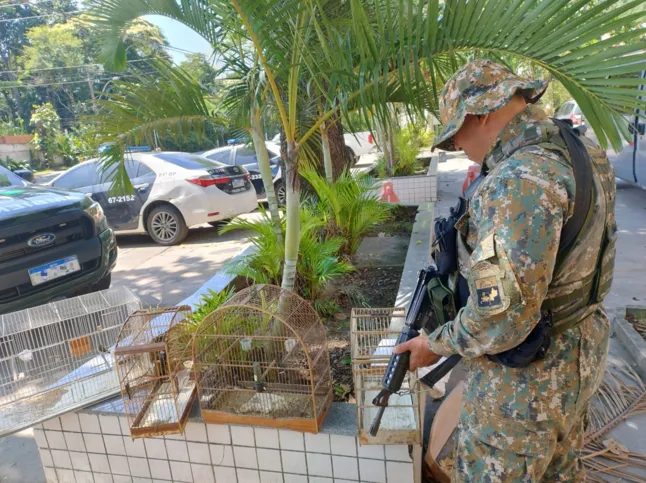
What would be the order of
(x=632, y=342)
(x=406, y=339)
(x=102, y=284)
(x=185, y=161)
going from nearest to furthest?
(x=406, y=339)
(x=632, y=342)
(x=102, y=284)
(x=185, y=161)

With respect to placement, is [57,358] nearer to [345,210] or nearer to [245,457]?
[245,457]

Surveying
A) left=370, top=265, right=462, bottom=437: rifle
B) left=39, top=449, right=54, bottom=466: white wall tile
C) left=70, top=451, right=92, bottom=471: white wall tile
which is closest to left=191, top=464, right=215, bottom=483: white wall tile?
left=70, top=451, right=92, bottom=471: white wall tile

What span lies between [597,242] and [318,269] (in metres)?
2.15

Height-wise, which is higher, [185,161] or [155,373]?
[185,161]

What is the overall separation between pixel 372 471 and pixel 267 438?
0.46m

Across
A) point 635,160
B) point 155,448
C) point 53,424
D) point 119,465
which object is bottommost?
point 119,465

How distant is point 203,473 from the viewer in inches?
83.1

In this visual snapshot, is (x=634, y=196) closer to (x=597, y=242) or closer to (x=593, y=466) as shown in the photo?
(x=593, y=466)

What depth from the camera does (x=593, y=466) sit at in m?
2.15

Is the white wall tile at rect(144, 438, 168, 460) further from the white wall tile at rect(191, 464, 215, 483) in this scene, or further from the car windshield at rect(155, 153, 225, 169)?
the car windshield at rect(155, 153, 225, 169)

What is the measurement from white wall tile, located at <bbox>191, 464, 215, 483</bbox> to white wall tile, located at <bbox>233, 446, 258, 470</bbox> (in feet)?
0.49

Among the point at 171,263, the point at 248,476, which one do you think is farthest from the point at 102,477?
the point at 171,263

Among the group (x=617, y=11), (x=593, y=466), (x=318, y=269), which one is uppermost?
(x=617, y=11)

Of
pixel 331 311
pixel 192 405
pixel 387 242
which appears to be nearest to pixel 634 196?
pixel 387 242
